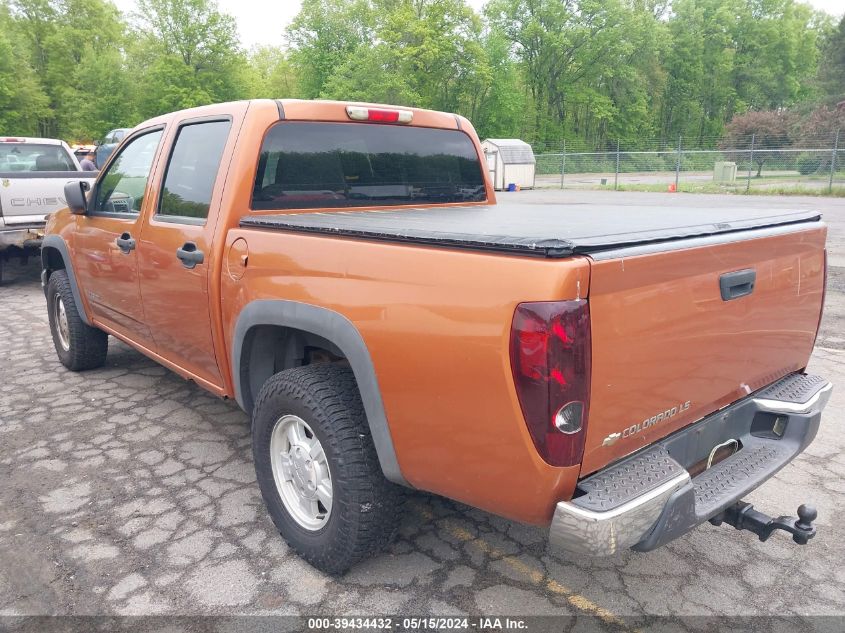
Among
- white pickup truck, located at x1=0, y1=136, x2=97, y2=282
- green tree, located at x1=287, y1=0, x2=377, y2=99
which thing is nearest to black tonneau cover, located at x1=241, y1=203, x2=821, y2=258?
white pickup truck, located at x1=0, y1=136, x2=97, y2=282

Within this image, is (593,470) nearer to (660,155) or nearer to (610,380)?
(610,380)

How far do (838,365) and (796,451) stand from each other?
127 inches

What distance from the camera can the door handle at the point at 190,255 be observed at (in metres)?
3.04

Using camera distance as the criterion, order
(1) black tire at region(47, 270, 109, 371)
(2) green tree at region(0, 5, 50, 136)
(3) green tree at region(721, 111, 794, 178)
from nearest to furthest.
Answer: (1) black tire at region(47, 270, 109, 371), (2) green tree at region(0, 5, 50, 136), (3) green tree at region(721, 111, 794, 178)

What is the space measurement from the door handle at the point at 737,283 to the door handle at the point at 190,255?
7.30 feet

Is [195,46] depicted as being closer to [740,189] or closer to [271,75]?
[271,75]

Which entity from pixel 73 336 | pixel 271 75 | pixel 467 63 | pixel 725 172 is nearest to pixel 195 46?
pixel 467 63

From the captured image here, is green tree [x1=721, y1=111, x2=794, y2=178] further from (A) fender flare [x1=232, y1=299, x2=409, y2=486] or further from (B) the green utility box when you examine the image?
(A) fender flare [x1=232, y1=299, x2=409, y2=486]

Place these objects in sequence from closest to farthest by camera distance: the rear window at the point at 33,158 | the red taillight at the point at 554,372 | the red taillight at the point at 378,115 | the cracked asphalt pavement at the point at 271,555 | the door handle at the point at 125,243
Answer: the red taillight at the point at 554,372
the cracked asphalt pavement at the point at 271,555
the red taillight at the point at 378,115
the door handle at the point at 125,243
the rear window at the point at 33,158

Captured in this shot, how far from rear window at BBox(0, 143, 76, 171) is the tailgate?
9793mm

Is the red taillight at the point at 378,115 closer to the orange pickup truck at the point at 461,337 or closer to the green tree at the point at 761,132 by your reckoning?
the orange pickup truck at the point at 461,337

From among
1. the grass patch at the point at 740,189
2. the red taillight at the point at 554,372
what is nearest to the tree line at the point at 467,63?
the grass patch at the point at 740,189

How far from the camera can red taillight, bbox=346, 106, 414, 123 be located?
3.50 m

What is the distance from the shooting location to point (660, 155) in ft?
115
